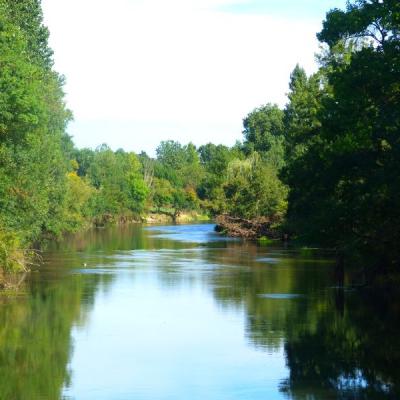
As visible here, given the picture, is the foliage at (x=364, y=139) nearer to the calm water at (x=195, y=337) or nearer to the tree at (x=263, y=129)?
the calm water at (x=195, y=337)

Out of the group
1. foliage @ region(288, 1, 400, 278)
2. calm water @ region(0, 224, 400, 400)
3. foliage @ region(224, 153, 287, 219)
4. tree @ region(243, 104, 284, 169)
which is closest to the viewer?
calm water @ region(0, 224, 400, 400)

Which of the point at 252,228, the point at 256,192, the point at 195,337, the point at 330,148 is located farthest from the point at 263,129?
the point at 195,337

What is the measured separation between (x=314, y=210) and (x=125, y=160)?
519 feet

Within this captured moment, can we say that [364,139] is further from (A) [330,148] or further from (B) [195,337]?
(B) [195,337]

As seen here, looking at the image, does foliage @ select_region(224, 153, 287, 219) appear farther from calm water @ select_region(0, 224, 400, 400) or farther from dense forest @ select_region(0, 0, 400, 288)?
calm water @ select_region(0, 224, 400, 400)

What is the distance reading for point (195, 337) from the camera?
3316cm

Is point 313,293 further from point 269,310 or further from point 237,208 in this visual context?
point 237,208

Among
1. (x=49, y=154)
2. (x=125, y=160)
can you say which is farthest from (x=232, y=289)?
(x=125, y=160)

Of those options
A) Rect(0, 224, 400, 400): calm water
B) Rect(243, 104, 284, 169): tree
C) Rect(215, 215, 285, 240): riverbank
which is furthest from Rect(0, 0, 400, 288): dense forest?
Rect(243, 104, 284, 169): tree

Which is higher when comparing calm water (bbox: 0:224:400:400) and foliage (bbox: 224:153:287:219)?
foliage (bbox: 224:153:287:219)

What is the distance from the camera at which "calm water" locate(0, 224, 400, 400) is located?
2492 centimetres

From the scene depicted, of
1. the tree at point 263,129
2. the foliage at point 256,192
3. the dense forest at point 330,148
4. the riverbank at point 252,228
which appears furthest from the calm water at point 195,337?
the tree at point 263,129

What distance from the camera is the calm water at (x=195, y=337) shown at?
981 inches

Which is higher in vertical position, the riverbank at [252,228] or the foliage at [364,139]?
the foliage at [364,139]
